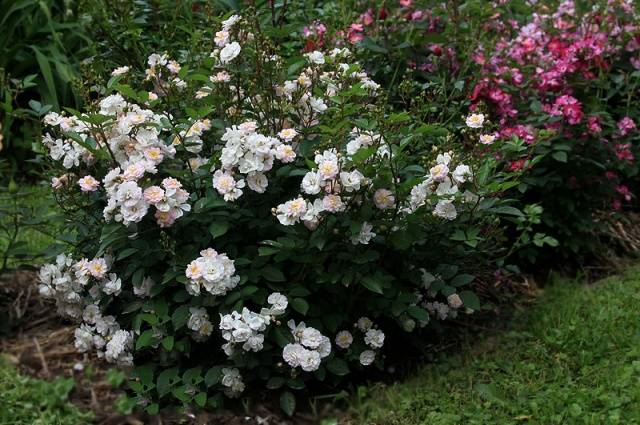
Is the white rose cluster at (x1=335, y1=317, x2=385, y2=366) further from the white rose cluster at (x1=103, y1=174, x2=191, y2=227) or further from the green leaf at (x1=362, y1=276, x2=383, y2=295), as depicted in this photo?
the white rose cluster at (x1=103, y1=174, x2=191, y2=227)

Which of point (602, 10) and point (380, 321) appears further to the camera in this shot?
point (602, 10)

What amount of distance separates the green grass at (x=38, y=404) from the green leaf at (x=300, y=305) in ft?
2.33

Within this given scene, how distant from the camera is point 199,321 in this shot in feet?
9.18

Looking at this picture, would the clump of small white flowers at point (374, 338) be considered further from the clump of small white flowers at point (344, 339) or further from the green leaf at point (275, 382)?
the green leaf at point (275, 382)

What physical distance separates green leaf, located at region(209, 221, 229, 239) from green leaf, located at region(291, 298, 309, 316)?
325 mm

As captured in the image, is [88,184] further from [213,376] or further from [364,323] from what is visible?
[364,323]

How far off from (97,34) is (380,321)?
2088 millimetres

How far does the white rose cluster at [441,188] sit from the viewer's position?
9.18ft

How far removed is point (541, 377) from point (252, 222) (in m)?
1.22

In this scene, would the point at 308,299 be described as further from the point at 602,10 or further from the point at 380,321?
the point at 602,10

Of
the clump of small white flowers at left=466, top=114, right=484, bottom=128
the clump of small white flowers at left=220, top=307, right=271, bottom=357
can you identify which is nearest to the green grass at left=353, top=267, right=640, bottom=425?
the clump of small white flowers at left=220, top=307, right=271, bottom=357

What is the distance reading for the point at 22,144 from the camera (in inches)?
207

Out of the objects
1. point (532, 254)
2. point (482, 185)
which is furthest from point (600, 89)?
point (482, 185)

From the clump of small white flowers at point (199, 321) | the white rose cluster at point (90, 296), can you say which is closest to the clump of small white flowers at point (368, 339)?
the clump of small white flowers at point (199, 321)
